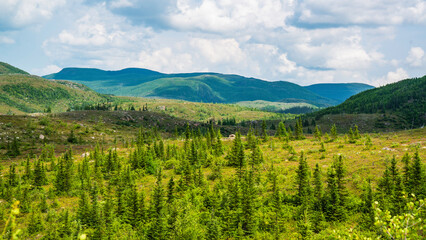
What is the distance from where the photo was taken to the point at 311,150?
65.9m

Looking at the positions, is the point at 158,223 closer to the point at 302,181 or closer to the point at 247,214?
the point at 247,214

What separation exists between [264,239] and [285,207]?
8154 mm

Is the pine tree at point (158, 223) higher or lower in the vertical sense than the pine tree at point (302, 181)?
lower

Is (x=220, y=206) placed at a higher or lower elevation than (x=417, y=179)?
lower

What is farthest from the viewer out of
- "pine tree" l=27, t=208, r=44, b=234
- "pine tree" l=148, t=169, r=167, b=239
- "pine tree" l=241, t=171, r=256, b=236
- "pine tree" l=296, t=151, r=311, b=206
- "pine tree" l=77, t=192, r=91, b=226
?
"pine tree" l=296, t=151, r=311, b=206

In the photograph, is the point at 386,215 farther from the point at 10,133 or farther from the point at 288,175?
the point at 10,133

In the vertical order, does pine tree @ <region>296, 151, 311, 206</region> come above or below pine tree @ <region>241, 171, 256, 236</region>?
above

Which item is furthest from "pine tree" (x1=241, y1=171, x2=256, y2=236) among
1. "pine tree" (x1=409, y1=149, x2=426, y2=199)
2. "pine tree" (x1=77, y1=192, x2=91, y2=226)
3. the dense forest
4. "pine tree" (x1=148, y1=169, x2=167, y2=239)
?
"pine tree" (x1=409, y1=149, x2=426, y2=199)

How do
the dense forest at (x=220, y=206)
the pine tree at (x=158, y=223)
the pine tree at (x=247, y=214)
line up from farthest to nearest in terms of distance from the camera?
the pine tree at (x=247, y=214)
the dense forest at (x=220, y=206)
the pine tree at (x=158, y=223)

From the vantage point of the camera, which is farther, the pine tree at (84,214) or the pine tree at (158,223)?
the pine tree at (84,214)

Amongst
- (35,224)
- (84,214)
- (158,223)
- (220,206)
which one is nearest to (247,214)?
(220,206)

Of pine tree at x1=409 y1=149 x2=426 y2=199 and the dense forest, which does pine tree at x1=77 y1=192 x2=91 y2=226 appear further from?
pine tree at x1=409 y1=149 x2=426 y2=199

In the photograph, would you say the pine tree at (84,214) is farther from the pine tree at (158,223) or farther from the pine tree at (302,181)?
the pine tree at (302,181)

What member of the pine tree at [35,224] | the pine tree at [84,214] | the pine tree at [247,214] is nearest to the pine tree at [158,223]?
the pine tree at [84,214]
